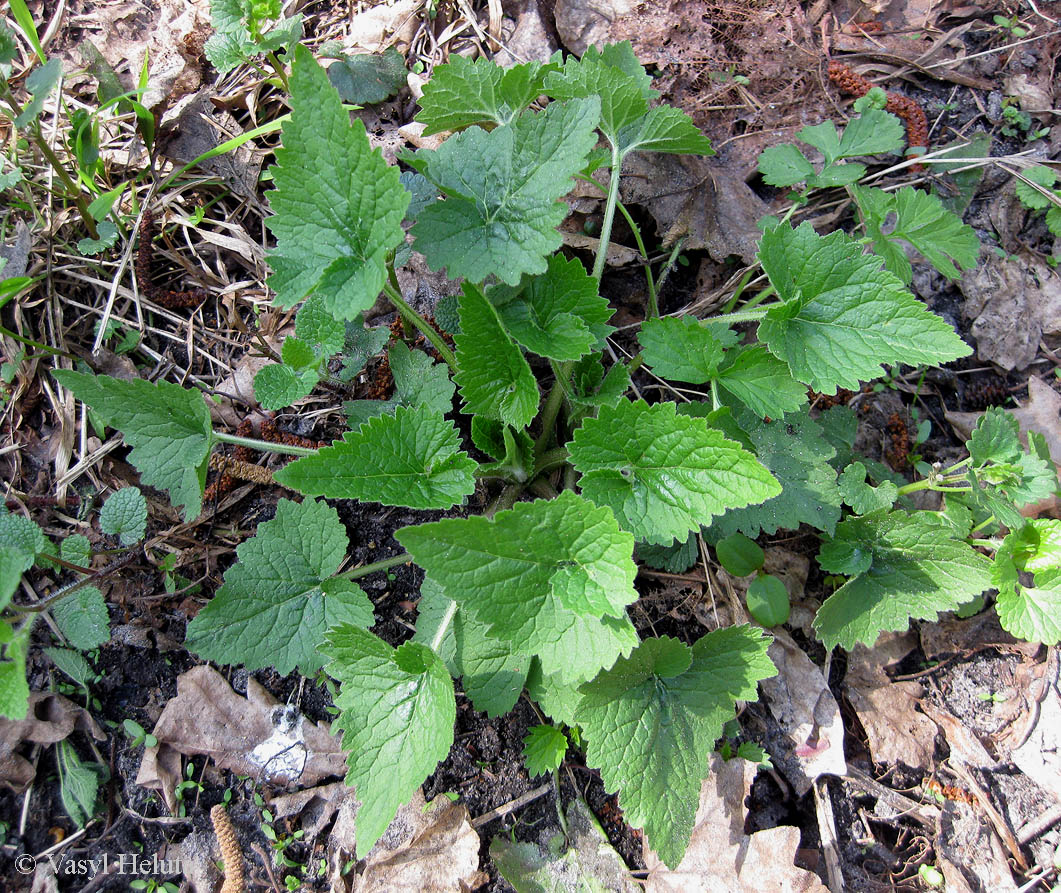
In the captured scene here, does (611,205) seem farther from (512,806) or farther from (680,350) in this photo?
(512,806)

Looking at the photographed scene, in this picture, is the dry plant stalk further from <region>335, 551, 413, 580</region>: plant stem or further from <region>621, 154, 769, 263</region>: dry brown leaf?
<region>621, 154, 769, 263</region>: dry brown leaf

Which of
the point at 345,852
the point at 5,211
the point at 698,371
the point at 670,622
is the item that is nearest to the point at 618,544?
the point at 698,371

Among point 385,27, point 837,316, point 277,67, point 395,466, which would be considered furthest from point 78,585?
point 837,316

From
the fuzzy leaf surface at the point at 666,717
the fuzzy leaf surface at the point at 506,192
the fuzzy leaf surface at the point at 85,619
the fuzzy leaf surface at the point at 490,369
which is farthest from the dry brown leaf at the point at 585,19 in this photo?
the fuzzy leaf surface at the point at 85,619

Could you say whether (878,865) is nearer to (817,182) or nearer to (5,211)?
(817,182)

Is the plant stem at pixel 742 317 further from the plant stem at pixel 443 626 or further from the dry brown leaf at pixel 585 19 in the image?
the dry brown leaf at pixel 585 19

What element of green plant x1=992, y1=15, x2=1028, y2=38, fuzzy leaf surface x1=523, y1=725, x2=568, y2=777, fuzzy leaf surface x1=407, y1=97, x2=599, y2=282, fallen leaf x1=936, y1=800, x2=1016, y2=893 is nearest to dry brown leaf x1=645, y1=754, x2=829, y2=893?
fuzzy leaf surface x1=523, y1=725, x2=568, y2=777
